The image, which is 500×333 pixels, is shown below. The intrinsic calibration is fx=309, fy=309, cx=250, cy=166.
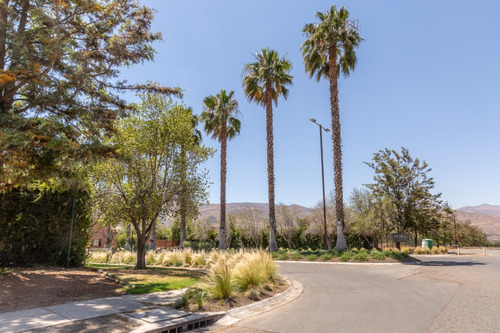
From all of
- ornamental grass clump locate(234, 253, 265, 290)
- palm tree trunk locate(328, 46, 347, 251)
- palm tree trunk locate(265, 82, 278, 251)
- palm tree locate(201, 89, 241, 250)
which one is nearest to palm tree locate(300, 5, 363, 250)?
palm tree trunk locate(328, 46, 347, 251)

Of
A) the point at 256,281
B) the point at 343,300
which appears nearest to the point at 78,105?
the point at 256,281

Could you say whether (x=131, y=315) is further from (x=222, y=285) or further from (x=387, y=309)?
(x=387, y=309)

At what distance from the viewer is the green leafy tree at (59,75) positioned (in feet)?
29.1

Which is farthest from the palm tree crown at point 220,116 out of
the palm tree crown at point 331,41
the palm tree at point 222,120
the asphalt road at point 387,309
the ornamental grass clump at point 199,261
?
the asphalt road at point 387,309

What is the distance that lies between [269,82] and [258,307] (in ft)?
75.5

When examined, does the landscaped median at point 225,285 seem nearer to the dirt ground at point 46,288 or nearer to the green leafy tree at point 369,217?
the dirt ground at point 46,288

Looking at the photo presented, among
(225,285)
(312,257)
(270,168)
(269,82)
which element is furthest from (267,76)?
(225,285)

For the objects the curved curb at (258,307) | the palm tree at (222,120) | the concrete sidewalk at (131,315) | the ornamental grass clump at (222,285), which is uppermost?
the palm tree at (222,120)

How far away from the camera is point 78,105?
10.8 m

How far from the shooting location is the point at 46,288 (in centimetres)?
833

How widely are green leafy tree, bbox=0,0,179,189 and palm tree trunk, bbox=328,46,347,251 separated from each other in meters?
14.6

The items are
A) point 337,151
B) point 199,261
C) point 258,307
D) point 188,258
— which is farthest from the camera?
point 337,151

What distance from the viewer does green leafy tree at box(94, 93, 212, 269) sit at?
1327cm

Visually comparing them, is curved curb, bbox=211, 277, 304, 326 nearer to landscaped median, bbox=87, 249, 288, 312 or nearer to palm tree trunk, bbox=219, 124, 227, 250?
landscaped median, bbox=87, 249, 288, 312
